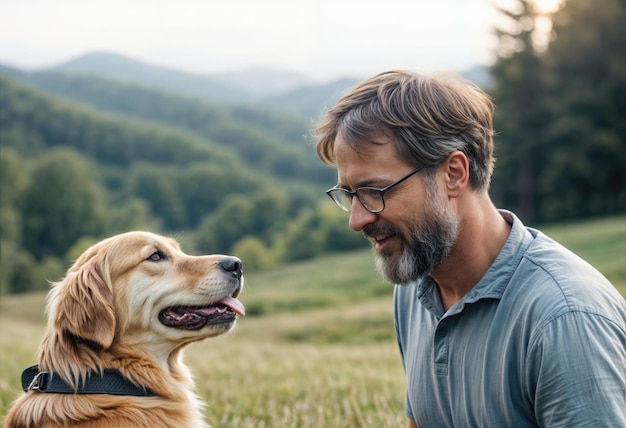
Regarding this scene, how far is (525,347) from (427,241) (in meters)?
0.70

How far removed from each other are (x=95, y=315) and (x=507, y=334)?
2.36 m

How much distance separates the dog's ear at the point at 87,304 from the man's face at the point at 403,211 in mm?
1645

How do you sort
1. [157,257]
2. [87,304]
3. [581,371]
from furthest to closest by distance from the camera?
1. [157,257]
2. [87,304]
3. [581,371]

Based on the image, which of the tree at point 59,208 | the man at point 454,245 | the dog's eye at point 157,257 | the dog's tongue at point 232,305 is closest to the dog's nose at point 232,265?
the dog's tongue at point 232,305

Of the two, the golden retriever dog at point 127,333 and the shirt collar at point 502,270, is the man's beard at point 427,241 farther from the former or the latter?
the golden retriever dog at point 127,333

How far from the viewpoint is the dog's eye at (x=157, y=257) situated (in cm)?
496

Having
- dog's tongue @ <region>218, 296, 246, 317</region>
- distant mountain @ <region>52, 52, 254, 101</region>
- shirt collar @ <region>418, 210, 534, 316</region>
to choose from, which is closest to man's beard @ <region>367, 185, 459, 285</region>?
shirt collar @ <region>418, 210, 534, 316</region>

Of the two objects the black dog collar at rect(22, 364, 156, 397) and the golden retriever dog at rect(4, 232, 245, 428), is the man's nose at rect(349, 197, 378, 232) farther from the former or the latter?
the black dog collar at rect(22, 364, 156, 397)

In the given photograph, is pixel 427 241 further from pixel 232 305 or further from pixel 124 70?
pixel 124 70

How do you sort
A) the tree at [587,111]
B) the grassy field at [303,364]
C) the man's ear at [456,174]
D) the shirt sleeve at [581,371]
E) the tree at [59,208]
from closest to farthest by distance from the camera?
the shirt sleeve at [581,371] → the man's ear at [456,174] → the grassy field at [303,364] → the tree at [587,111] → the tree at [59,208]

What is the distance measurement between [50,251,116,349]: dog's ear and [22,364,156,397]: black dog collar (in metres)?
0.18

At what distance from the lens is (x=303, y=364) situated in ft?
32.4

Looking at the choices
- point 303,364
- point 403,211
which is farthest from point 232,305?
point 303,364

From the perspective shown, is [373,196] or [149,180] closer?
[373,196]
